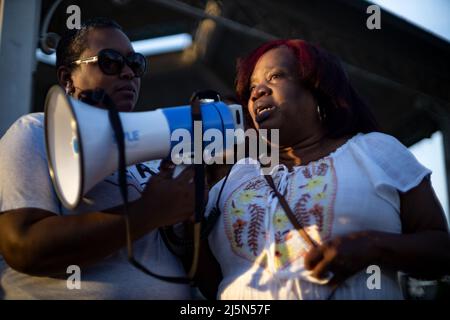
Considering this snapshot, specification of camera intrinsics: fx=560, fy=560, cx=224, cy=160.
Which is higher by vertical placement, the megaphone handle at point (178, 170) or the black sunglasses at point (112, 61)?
the black sunglasses at point (112, 61)

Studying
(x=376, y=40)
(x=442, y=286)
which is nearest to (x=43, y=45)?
(x=376, y=40)

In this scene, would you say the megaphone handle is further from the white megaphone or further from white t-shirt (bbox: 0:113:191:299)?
white t-shirt (bbox: 0:113:191:299)

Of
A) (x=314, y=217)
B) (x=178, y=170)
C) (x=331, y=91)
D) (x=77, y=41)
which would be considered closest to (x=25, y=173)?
(x=178, y=170)

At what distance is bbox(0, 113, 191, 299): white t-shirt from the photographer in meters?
1.71

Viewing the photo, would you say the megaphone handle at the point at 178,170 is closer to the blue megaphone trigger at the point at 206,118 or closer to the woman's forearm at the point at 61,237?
the blue megaphone trigger at the point at 206,118

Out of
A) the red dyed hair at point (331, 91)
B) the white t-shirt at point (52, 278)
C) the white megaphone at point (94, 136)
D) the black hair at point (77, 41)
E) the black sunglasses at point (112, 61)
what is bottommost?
the white t-shirt at point (52, 278)

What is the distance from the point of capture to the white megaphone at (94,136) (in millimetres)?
1619

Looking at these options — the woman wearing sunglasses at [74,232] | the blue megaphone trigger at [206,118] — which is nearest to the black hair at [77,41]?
the woman wearing sunglasses at [74,232]

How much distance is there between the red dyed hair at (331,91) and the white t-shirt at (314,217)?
15 centimetres

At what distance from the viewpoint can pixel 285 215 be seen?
183cm
